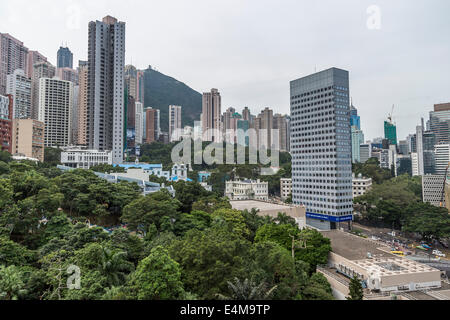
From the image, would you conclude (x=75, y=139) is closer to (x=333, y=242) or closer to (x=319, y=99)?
(x=319, y=99)

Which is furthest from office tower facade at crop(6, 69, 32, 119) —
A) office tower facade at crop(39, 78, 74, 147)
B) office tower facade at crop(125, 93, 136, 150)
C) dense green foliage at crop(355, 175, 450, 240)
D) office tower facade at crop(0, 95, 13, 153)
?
dense green foliage at crop(355, 175, 450, 240)

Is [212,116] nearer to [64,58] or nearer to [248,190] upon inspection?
[248,190]

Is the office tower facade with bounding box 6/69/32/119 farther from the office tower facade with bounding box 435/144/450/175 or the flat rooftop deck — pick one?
the office tower facade with bounding box 435/144/450/175

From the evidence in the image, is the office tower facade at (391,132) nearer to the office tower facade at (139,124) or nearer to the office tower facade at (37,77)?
the office tower facade at (139,124)

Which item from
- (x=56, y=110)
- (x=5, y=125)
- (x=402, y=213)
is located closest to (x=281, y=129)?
(x=402, y=213)

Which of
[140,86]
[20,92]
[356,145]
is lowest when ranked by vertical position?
[356,145]

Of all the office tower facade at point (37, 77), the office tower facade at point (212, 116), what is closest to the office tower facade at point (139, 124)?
the office tower facade at point (212, 116)
